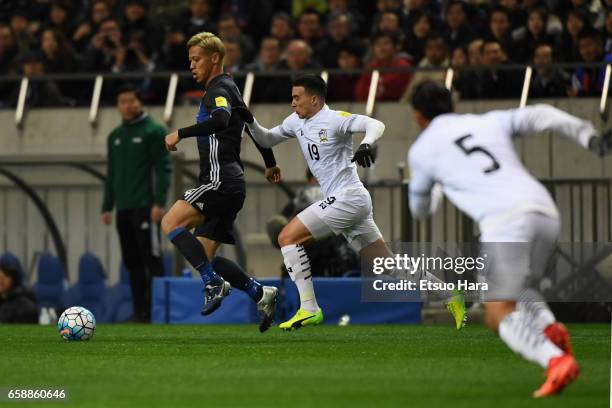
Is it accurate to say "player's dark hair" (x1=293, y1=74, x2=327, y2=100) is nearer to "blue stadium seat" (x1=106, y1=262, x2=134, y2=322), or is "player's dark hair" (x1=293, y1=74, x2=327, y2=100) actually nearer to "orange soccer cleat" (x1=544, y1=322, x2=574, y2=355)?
"orange soccer cleat" (x1=544, y1=322, x2=574, y2=355)

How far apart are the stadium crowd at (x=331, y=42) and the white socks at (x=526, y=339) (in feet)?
33.3

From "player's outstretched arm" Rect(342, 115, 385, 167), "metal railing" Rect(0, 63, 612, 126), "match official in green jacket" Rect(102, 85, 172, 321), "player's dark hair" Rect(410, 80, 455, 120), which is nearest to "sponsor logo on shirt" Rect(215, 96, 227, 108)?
"player's outstretched arm" Rect(342, 115, 385, 167)

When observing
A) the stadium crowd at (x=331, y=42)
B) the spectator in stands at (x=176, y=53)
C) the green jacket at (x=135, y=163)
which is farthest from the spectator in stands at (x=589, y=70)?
the spectator in stands at (x=176, y=53)

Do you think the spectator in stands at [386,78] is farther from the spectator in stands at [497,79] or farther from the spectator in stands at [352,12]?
the spectator in stands at [352,12]

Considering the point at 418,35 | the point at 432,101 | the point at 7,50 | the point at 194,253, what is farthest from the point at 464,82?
the point at 432,101

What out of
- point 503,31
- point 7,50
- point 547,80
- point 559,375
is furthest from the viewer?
point 7,50

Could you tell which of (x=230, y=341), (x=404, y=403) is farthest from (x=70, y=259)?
(x=404, y=403)

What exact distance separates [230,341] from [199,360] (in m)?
2.11

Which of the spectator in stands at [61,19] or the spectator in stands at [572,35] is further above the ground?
the spectator in stands at [61,19]

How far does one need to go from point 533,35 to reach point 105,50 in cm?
613

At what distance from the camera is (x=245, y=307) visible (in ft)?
51.7

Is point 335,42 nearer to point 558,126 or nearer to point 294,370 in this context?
point 294,370

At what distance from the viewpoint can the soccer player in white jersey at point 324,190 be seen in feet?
38.4

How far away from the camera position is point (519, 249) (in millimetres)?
7492
